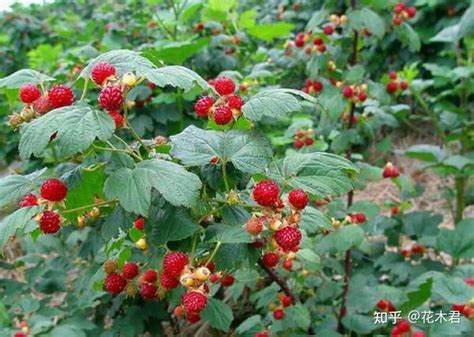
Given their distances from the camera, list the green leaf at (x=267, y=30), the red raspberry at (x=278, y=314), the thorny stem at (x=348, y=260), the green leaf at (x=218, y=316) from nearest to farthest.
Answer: the green leaf at (x=218, y=316)
the red raspberry at (x=278, y=314)
the thorny stem at (x=348, y=260)
the green leaf at (x=267, y=30)

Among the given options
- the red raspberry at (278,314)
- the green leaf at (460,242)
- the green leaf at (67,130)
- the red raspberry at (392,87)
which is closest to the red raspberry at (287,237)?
the green leaf at (67,130)

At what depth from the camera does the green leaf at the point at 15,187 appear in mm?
1042

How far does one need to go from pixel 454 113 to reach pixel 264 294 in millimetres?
1460

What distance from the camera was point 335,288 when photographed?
6.33 feet

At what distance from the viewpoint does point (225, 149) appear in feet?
3.46

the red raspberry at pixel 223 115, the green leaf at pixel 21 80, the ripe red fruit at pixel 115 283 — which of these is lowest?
the ripe red fruit at pixel 115 283

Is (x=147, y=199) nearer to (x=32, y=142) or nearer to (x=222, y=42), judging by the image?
(x=32, y=142)

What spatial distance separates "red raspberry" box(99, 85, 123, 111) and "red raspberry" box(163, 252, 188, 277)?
0.27m

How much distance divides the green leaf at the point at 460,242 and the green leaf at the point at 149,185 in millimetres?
1331

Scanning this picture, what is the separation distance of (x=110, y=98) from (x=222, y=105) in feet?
0.72

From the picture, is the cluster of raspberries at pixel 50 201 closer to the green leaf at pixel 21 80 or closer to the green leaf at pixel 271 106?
the green leaf at pixel 21 80

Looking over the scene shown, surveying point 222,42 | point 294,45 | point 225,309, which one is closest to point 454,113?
point 294,45

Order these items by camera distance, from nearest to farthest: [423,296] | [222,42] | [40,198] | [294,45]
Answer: [40,198], [423,296], [294,45], [222,42]

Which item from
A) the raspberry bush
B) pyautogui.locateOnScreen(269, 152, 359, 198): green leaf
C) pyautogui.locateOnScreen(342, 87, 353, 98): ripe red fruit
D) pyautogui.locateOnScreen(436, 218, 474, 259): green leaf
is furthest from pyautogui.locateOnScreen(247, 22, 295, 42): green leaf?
pyautogui.locateOnScreen(269, 152, 359, 198): green leaf
